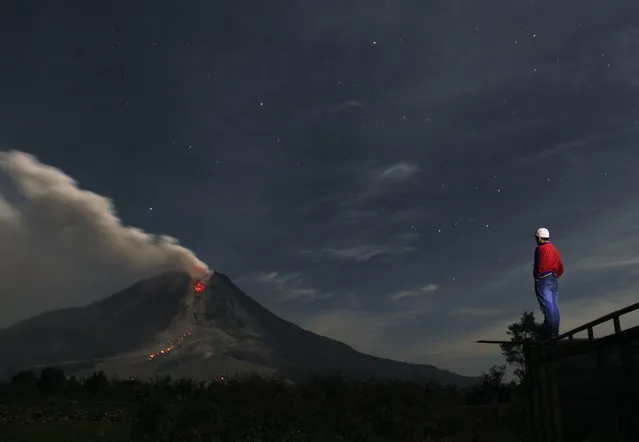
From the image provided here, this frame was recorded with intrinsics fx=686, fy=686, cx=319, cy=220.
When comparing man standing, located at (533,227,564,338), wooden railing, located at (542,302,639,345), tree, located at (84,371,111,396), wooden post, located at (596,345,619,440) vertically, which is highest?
tree, located at (84,371,111,396)

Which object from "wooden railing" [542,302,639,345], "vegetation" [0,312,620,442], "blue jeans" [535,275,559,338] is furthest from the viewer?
"vegetation" [0,312,620,442]

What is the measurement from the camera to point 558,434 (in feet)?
42.5

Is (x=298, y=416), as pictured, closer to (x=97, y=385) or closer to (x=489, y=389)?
(x=489, y=389)

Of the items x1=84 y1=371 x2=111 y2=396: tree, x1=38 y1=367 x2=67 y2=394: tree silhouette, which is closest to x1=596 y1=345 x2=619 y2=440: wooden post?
x1=84 y1=371 x2=111 y2=396: tree

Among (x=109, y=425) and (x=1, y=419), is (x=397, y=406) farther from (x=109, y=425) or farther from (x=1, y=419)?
(x=1, y=419)

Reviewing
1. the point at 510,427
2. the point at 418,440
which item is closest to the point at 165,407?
the point at 418,440

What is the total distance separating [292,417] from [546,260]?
21253 millimetres

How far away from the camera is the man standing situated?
13.5 meters

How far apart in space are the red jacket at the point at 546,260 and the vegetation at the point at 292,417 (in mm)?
11054

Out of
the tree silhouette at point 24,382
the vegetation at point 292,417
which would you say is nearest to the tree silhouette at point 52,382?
the tree silhouette at point 24,382

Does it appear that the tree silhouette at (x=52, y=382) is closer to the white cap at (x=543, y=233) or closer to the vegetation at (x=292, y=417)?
the vegetation at (x=292, y=417)

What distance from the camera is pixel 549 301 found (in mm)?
13516

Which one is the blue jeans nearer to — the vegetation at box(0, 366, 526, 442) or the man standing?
the man standing

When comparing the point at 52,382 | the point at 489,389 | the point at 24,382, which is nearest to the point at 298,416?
the point at 489,389
